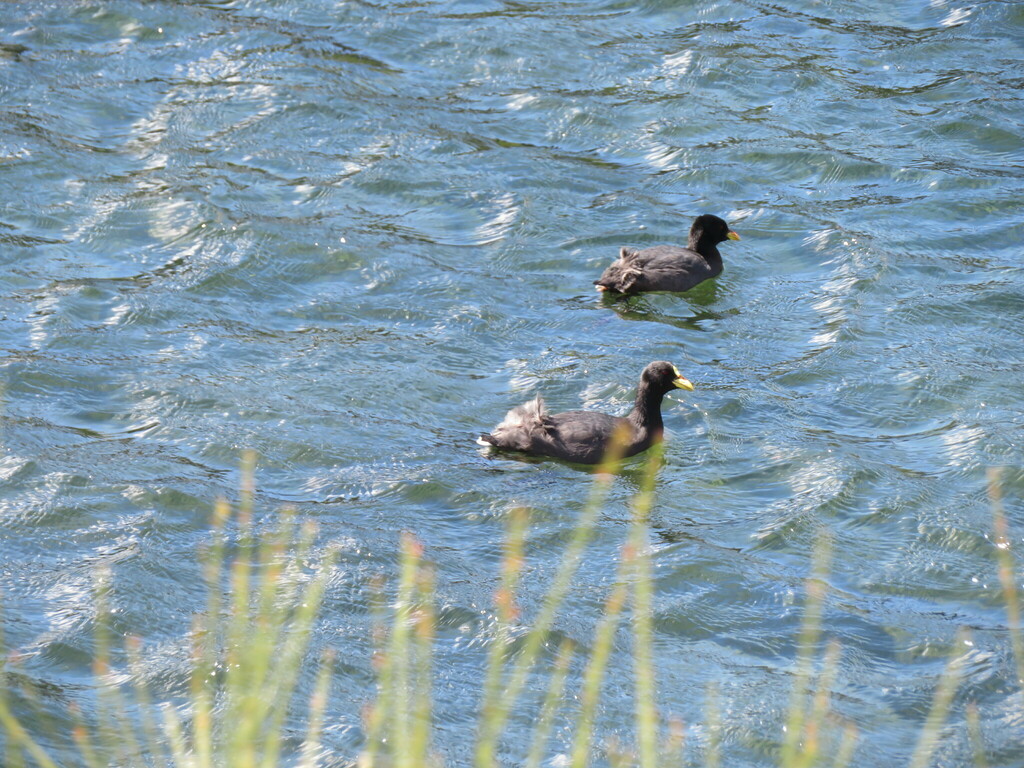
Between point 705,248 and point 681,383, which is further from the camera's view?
point 705,248

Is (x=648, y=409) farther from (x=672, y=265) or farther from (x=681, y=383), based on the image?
(x=672, y=265)

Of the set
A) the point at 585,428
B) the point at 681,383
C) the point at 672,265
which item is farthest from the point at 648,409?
the point at 672,265

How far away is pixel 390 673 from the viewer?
5.94m

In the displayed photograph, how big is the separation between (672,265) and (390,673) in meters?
6.81

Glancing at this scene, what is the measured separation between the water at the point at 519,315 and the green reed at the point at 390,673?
114 mm

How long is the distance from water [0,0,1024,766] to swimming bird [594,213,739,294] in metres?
0.20

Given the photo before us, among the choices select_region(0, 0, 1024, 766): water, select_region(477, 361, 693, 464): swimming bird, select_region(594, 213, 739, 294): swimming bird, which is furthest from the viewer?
select_region(594, 213, 739, 294): swimming bird

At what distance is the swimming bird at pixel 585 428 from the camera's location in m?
9.59

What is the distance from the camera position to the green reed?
251 inches

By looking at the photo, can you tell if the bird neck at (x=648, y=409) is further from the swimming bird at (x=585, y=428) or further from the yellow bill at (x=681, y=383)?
the yellow bill at (x=681, y=383)

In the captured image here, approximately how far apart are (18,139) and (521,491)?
25.4 feet

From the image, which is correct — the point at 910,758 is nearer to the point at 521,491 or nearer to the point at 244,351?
the point at 521,491

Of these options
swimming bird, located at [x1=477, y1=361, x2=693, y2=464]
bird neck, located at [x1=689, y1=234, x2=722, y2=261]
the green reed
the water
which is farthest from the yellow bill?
bird neck, located at [x1=689, y1=234, x2=722, y2=261]

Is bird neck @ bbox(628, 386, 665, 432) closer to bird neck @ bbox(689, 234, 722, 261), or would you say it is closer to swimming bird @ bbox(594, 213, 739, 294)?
swimming bird @ bbox(594, 213, 739, 294)
